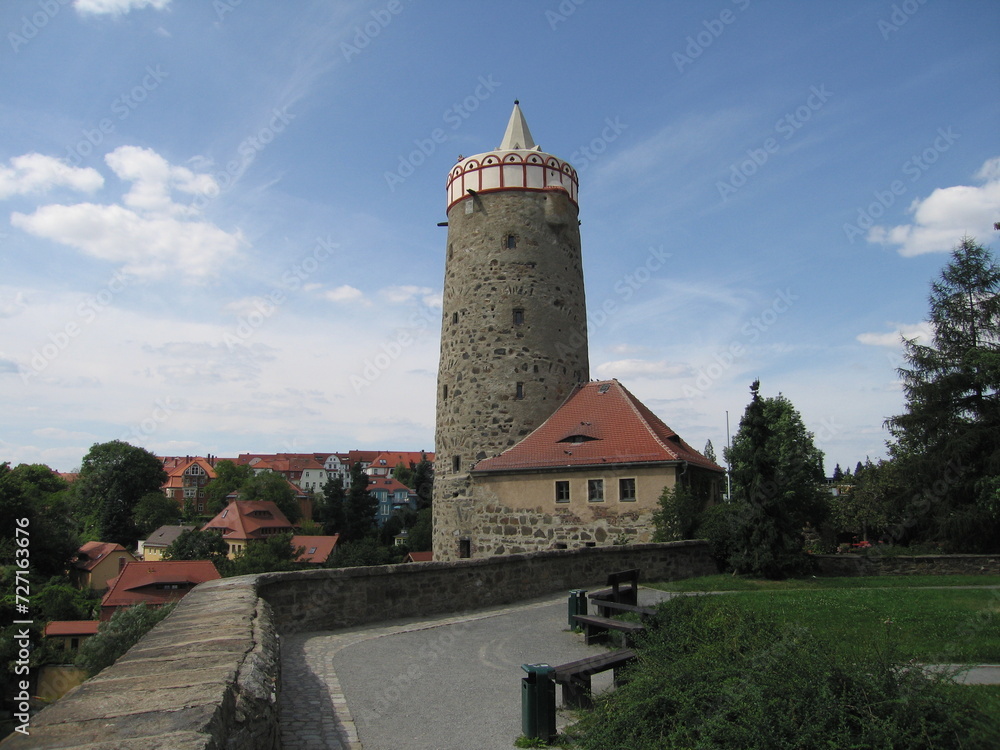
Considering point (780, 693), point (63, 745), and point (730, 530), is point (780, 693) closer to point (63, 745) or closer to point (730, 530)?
point (63, 745)

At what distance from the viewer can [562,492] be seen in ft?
68.2

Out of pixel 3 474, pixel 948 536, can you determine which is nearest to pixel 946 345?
pixel 948 536

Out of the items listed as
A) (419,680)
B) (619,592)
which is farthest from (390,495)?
(419,680)

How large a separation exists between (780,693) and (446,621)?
6625 mm

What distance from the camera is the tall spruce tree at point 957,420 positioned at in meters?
22.6

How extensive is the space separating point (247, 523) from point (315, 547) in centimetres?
1174

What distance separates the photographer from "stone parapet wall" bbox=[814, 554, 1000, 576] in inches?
690

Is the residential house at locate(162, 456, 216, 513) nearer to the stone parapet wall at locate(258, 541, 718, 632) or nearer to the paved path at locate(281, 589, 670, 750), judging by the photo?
the stone parapet wall at locate(258, 541, 718, 632)

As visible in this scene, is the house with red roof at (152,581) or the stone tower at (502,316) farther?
the house with red roof at (152,581)

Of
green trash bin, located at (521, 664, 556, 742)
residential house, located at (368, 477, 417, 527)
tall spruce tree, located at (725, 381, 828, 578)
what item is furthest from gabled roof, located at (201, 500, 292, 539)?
green trash bin, located at (521, 664, 556, 742)

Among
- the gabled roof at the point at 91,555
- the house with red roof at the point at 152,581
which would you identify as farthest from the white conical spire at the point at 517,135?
the gabled roof at the point at 91,555

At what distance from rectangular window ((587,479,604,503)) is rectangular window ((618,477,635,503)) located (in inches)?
22.0

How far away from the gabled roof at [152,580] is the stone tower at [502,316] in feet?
56.3

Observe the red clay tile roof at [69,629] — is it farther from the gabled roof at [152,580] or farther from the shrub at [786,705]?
the shrub at [786,705]
